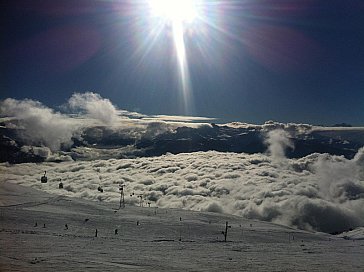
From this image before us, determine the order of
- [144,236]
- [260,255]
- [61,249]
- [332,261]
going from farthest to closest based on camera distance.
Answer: [144,236], [260,255], [332,261], [61,249]

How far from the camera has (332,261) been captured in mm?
46250

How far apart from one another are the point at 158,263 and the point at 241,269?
779cm

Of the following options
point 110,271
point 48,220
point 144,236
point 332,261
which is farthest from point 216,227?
point 110,271

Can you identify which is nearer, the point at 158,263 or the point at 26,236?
the point at 158,263

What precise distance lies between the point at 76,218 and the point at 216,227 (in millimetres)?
31720

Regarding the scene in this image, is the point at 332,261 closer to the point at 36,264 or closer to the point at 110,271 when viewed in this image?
the point at 110,271

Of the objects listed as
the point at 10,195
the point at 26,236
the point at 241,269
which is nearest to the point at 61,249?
the point at 26,236

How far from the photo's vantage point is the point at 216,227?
306ft

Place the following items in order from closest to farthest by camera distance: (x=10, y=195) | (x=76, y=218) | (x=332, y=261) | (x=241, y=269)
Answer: (x=241, y=269) → (x=332, y=261) → (x=76, y=218) → (x=10, y=195)

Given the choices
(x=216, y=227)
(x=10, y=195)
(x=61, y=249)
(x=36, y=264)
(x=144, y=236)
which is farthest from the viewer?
(x=10, y=195)

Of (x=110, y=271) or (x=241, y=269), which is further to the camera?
(x=241, y=269)

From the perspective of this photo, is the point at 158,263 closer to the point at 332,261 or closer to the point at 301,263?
the point at 301,263

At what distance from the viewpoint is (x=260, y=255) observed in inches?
1948

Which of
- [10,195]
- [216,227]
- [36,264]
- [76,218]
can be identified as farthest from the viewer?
[10,195]
